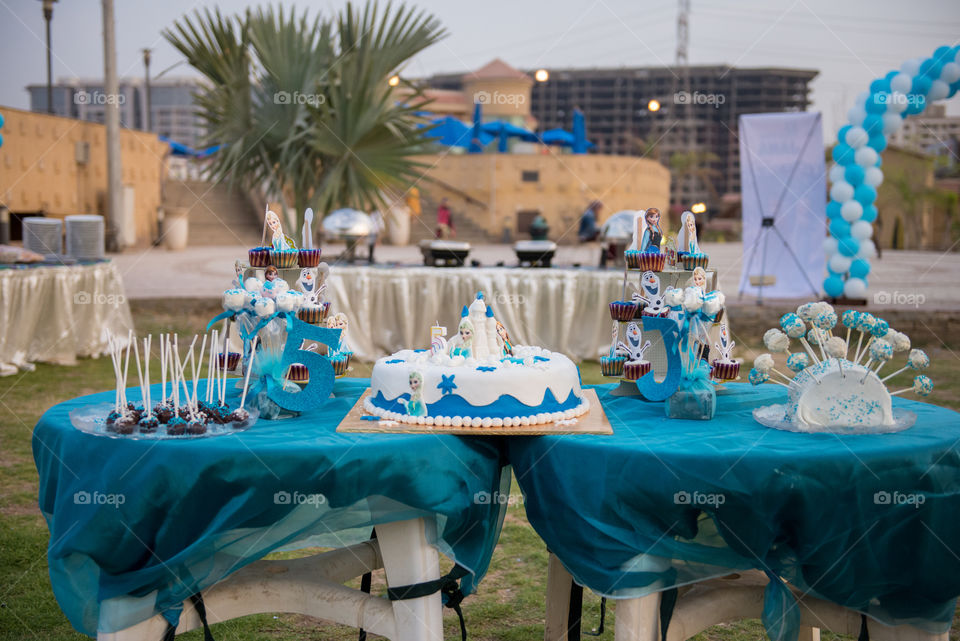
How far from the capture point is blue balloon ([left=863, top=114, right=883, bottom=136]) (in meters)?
8.80

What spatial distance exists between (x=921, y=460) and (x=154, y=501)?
1.80 metres

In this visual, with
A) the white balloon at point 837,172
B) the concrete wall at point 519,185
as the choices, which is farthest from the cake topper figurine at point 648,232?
the concrete wall at point 519,185

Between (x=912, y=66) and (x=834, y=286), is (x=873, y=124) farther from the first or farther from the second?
(x=834, y=286)

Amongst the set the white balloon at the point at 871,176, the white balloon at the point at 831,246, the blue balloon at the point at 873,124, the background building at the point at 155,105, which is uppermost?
the background building at the point at 155,105

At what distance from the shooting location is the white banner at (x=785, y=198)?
10133 millimetres

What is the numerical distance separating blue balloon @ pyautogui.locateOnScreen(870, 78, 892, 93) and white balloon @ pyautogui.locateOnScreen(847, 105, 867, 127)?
0.19m

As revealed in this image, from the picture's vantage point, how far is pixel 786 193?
10195mm

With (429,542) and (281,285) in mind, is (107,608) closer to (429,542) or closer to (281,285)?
(429,542)

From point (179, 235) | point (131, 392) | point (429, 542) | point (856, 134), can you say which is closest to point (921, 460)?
point (429, 542)

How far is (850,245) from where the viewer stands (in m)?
9.29

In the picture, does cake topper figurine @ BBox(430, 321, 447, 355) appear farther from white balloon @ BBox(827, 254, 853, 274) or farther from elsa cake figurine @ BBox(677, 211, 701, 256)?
white balloon @ BBox(827, 254, 853, 274)

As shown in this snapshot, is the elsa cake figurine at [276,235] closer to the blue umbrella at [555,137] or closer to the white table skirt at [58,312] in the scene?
the white table skirt at [58,312]

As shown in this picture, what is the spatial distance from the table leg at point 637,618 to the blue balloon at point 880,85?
25.7 feet

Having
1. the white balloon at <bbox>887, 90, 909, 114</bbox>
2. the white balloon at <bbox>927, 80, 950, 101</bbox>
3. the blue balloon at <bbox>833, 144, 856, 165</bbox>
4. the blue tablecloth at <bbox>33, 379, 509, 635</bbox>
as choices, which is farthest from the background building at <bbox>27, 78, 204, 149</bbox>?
the blue tablecloth at <bbox>33, 379, 509, 635</bbox>
